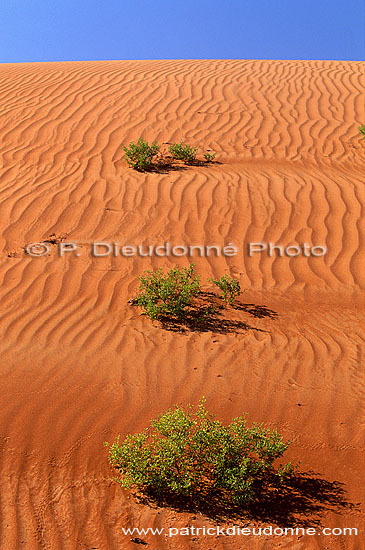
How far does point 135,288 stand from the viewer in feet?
17.3

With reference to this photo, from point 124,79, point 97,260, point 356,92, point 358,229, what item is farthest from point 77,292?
point 356,92

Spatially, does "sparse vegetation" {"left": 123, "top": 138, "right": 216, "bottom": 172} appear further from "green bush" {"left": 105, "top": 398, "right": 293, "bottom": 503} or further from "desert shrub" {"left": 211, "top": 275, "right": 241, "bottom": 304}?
"green bush" {"left": 105, "top": 398, "right": 293, "bottom": 503}

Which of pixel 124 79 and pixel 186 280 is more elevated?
pixel 124 79

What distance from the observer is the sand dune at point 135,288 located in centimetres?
311

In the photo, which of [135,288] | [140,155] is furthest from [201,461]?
[140,155]

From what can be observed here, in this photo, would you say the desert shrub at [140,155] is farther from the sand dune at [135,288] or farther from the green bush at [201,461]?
the green bush at [201,461]

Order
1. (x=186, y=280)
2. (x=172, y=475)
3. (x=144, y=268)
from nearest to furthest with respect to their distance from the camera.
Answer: (x=172, y=475) → (x=186, y=280) → (x=144, y=268)

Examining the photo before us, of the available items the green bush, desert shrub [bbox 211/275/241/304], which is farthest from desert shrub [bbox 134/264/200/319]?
the green bush

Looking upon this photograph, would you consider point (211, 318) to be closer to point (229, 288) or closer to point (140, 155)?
point (229, 288)

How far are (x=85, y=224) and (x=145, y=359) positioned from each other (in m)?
2.77

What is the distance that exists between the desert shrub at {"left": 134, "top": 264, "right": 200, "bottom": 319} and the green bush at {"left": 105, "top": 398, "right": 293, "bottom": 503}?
171 centimetres

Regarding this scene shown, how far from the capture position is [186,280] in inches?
196

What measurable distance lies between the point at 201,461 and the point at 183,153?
19.4 feet

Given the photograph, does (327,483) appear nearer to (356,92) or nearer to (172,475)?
(172,475)
